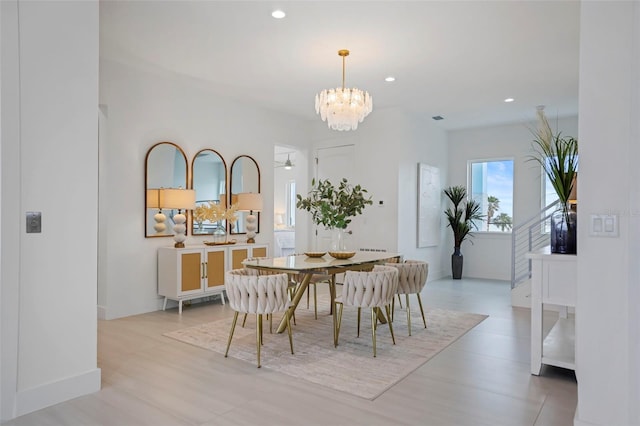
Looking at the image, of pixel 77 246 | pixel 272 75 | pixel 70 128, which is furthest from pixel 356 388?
pixel 272 75

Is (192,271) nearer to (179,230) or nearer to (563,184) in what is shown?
(179,230)

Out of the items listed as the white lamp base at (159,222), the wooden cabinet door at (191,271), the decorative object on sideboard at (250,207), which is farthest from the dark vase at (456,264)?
the white lamp base at (159,222)

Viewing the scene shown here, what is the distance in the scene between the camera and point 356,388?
2.77 metres

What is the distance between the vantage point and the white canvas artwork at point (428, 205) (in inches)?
287

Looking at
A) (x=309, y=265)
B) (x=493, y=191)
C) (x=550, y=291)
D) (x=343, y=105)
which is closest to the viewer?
(x=550, y=291)

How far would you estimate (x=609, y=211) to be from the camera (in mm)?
2078

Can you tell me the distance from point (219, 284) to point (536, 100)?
525 centimetres

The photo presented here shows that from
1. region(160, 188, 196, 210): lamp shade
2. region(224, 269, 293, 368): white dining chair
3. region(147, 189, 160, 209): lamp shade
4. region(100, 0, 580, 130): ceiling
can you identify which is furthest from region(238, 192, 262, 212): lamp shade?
region(224, 269, 293, 368): white dining chair

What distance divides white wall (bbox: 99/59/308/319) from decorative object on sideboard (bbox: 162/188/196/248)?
29 cm

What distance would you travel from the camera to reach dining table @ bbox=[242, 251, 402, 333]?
11.6 ft

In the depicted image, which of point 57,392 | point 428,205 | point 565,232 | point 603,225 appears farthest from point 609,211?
point 428,205

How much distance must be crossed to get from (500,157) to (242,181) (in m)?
4.89

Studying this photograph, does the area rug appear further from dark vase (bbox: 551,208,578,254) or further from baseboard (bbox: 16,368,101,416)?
dark vase (bbox: 551,208,578,254)

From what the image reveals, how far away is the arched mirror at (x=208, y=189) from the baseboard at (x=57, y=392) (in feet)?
9.75
